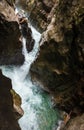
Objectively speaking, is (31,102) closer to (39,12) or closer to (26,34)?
(26,34)

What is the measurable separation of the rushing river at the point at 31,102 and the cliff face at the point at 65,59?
570 millimetres

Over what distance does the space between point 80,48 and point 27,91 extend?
4.19 metres

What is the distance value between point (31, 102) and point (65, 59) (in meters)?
2.90

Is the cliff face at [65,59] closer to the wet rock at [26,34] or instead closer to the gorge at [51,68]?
the gorge at [51,68]

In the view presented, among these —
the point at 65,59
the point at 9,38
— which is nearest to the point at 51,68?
the point at 65,59

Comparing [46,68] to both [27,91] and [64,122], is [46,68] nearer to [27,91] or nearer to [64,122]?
[27,91]

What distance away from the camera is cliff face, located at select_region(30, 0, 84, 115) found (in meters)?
13.5

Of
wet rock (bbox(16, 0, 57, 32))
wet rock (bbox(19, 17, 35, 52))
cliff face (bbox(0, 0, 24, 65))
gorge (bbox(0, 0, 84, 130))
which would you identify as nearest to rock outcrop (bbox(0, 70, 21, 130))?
gorge (bbox(0, 0, 84, 130))

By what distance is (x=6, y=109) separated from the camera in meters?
7.56

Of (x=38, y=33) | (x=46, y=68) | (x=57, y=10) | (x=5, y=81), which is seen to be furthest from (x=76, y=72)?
(x=38, y=33)

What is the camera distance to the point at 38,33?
71.5 ft

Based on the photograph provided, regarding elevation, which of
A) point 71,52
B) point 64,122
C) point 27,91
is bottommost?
point 64,122

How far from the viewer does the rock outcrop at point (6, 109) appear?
7.22m

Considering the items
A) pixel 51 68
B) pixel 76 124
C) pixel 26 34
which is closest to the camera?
pixel 76 124
